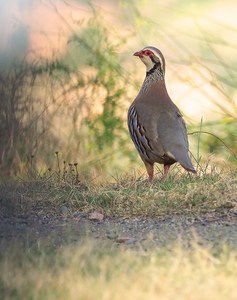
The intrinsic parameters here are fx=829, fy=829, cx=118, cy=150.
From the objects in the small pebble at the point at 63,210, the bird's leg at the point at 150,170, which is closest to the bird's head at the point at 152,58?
the bird's leg at the point at 150,170

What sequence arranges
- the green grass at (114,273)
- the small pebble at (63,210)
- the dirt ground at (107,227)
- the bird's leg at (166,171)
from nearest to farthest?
the green grass at (114,273), the dirt ground at (107,227), the small pebble at (63,210), the bird's leg at (166,171)

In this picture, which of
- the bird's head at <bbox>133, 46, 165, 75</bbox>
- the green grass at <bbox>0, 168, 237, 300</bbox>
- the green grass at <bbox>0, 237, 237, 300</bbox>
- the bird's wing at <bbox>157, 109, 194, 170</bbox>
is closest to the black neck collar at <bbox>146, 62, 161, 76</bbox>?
the bird's head at <bbox>133, 46, 165, 75</bbox>

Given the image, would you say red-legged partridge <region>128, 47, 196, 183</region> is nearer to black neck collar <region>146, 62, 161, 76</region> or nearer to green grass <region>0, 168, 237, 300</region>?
black neck collar <region>146, 62, 161, 76</region>

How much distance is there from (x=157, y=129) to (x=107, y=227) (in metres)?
1.33

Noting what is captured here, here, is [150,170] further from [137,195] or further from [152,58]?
[152,58]

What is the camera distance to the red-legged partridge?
6.87m

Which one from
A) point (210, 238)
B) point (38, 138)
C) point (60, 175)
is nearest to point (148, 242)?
point (210, 238)

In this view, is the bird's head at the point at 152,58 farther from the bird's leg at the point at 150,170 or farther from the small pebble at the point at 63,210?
the small pebble at the point at 63,210

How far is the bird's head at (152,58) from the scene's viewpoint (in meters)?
7.50

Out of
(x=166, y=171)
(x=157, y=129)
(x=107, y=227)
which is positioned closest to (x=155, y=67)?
(x=157, y=129)

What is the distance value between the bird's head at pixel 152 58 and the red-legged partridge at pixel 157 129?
12 cm

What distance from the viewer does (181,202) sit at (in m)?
6.31

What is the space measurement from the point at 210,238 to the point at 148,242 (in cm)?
42

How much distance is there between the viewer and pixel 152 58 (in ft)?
24.6
